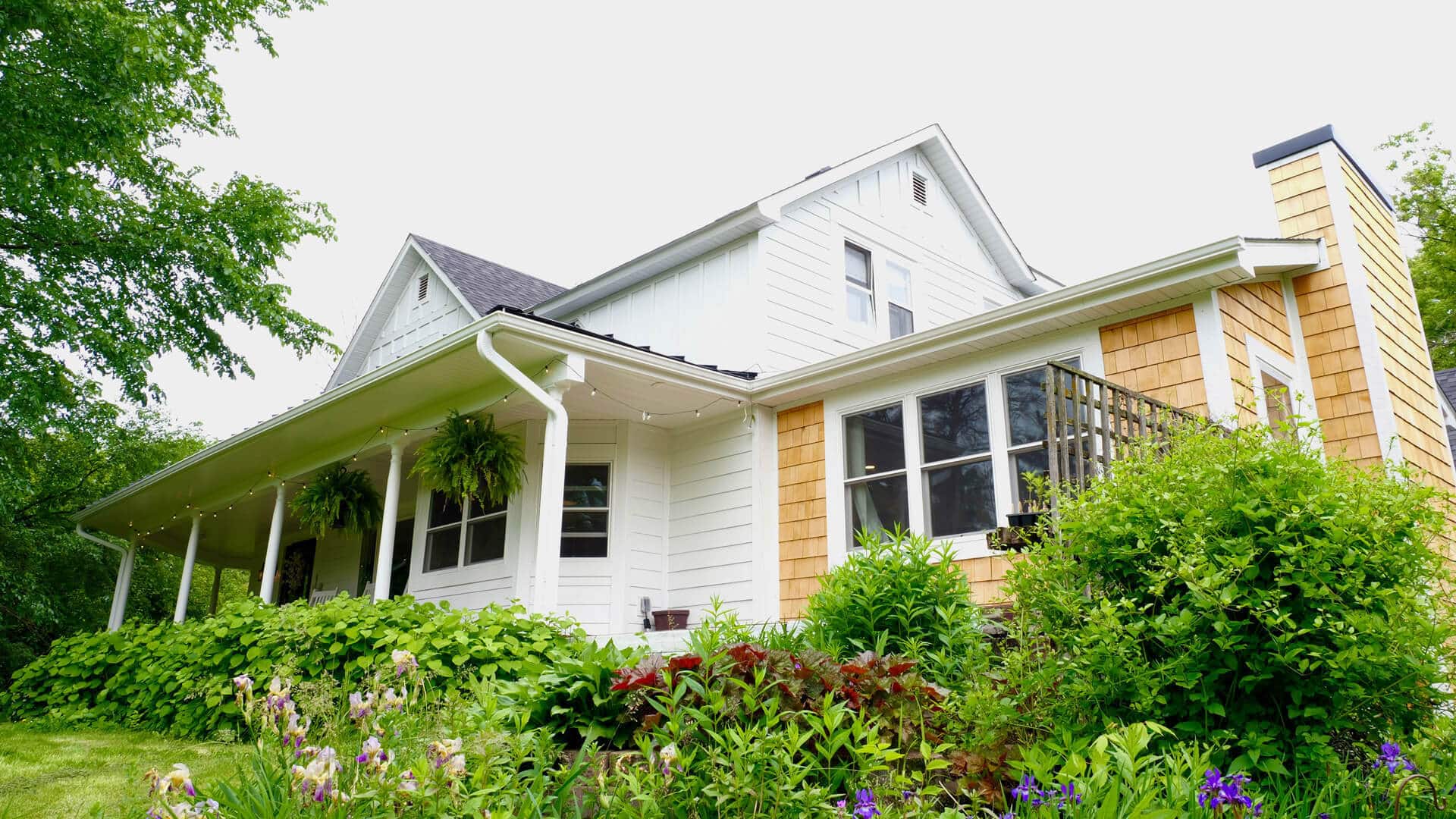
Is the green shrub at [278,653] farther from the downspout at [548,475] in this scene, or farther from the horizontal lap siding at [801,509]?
the horizontal lap siding at [801,509]

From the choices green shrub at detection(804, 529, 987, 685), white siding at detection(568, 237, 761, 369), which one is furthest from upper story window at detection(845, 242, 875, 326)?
green shrub at detection(804, 529, 987, 685)

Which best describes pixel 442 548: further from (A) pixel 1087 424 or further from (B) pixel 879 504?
(A) pixel 1087 424

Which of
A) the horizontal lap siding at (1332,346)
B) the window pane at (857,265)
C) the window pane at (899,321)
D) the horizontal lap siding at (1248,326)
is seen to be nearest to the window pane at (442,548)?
the window pane at (857,265)

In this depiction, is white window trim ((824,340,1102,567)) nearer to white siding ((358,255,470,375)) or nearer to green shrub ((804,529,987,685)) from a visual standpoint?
green shrub ((804,529,987,685))

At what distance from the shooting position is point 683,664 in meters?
3.31

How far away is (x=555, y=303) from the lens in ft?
39.7

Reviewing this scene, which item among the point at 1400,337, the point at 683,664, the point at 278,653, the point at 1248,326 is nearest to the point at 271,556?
the point at 278,653

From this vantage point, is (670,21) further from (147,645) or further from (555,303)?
(147,645)

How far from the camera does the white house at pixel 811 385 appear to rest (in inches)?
274

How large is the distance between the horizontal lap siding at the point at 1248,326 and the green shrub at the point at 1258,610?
3.04m

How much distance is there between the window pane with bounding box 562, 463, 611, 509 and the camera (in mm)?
9281

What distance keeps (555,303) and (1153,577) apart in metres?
9.92

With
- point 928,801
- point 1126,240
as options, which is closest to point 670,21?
point 928,801

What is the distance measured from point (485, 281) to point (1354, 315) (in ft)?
35.7
